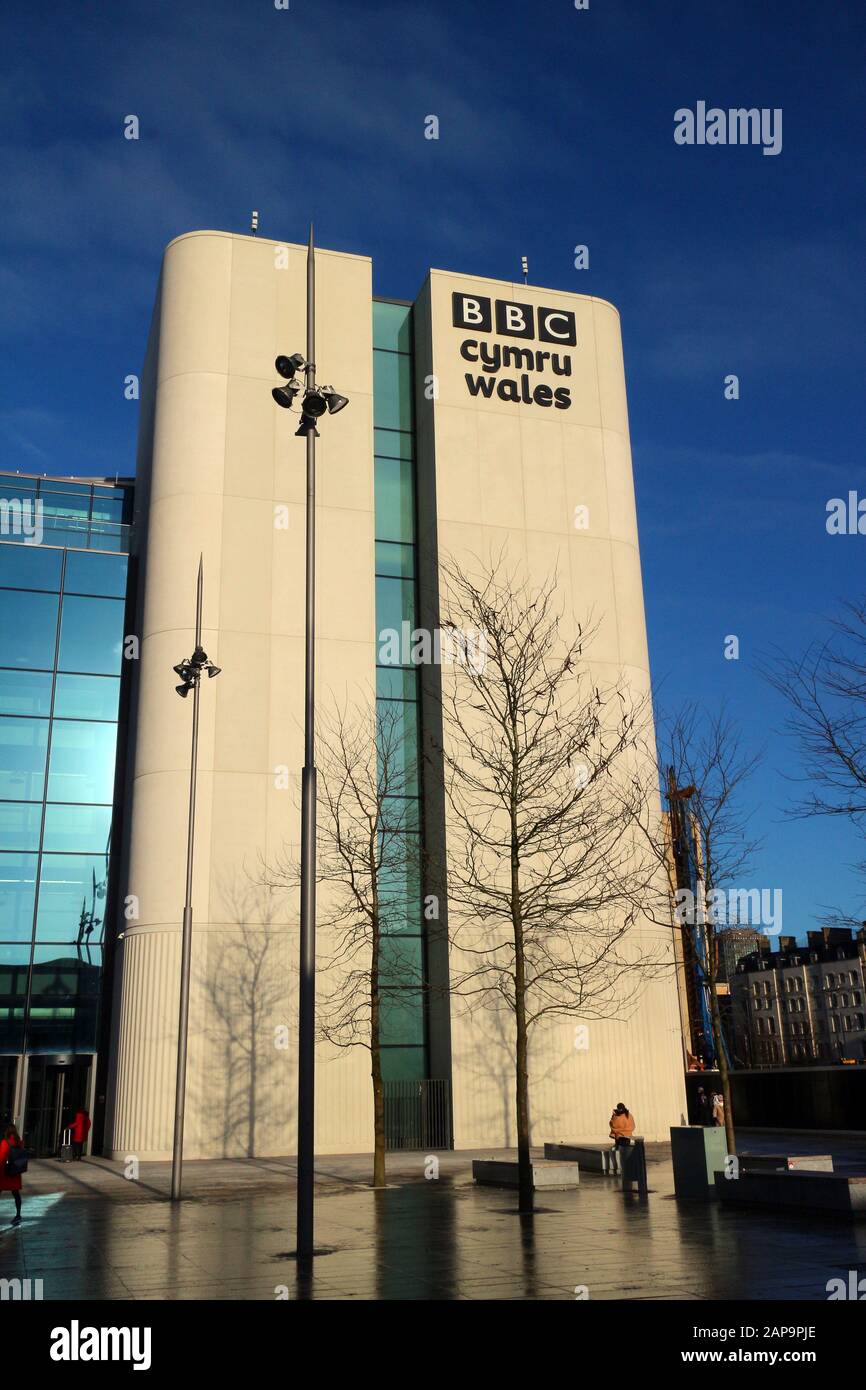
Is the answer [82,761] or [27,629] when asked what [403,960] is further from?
[27,629]

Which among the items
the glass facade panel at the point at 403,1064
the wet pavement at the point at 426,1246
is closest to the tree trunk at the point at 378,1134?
the wet pavement at the point at 426,1246

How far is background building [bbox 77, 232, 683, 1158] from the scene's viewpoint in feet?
106

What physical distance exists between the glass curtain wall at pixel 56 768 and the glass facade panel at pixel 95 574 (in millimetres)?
32

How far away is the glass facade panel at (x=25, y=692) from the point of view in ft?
117

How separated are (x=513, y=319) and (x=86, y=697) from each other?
64.0 feet

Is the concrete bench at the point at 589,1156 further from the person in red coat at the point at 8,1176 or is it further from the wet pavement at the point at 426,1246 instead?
the person in red coat at the point at 8,1176

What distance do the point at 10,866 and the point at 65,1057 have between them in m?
5.74

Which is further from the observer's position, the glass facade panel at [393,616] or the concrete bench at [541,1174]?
the glass facade panel at [393,616]

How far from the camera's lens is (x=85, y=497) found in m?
42.7

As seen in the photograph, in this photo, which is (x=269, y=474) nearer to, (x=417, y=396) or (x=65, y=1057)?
(x=417, y=396)

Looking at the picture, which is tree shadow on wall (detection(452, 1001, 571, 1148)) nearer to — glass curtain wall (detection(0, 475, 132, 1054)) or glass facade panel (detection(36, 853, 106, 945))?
glass curtain wall (detection(0, 475, 132, 1054))

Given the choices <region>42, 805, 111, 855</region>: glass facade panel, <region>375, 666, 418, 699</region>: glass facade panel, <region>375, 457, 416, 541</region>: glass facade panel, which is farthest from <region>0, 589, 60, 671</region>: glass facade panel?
<region>375, 457, 416, 541</region>: glass facade panel

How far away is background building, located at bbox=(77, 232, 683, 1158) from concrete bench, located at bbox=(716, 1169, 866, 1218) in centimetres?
1566

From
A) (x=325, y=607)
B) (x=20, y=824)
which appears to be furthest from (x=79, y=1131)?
(x=325, y=607)
